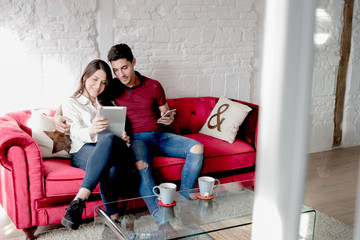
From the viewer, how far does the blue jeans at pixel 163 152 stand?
2.36m

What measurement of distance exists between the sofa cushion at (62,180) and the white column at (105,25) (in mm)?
1147

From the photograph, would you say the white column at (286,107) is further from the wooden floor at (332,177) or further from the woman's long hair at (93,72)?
the woman's long hair at (93,72)

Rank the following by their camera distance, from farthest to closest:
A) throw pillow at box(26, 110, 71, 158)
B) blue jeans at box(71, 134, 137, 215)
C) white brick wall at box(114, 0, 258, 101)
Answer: white brick wall at box(114, 0, 258, 101) → throw pillow at box(26, 110, 71, 158) → blue jeans at box(71, 134, 137, 215)

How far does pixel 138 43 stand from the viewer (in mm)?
3234

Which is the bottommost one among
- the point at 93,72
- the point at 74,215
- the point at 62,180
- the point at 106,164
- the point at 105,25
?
the point at 74,215

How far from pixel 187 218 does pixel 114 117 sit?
0.88m

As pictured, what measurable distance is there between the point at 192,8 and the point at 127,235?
2.37m

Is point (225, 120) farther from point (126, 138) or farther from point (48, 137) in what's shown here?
point (48, 137)

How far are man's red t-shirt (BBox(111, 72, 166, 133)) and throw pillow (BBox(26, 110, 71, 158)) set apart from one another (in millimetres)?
478

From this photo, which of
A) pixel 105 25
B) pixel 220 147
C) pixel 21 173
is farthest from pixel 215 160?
pixel 105 25

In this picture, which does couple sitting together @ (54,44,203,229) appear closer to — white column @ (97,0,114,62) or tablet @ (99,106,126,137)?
tablet @ (99,106,126,137)

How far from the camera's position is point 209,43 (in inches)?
142

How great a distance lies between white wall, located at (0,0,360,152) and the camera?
9.23ft

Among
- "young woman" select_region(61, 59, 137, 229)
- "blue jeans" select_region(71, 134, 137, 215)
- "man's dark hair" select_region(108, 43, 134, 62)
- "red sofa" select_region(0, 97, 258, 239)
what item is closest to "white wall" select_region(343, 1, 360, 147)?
"red sofa" select_region(0, 97, 258, 239)
